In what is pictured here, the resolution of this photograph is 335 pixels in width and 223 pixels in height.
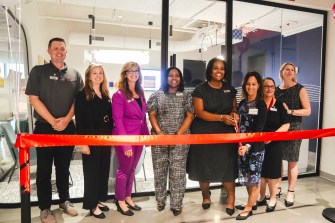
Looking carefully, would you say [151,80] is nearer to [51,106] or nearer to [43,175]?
[51,106]

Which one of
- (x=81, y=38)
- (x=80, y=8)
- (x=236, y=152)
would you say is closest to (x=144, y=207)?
(x=236, y=152)

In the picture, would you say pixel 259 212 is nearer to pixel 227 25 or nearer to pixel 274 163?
pixel 274 163

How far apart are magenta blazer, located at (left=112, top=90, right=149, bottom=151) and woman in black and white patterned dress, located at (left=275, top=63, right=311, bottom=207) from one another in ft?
5.48

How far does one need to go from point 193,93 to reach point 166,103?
297 millimetres

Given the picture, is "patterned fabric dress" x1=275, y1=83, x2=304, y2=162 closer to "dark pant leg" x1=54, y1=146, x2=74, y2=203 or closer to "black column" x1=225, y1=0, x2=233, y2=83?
"black column" x1=225, y1=0, x2=233, y2=83

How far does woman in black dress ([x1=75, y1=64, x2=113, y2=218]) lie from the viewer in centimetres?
254

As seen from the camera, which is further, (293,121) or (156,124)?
(293,121)

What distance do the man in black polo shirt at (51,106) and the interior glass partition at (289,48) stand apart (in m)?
2.47

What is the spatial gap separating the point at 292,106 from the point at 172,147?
1507mm

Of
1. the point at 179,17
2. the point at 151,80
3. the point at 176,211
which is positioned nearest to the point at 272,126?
the point at 176,211

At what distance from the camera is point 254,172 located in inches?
104

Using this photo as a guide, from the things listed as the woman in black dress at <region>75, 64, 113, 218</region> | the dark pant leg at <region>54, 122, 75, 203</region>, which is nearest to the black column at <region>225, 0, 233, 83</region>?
the woman in black dress at <region>75, 64, 113, 218</region>

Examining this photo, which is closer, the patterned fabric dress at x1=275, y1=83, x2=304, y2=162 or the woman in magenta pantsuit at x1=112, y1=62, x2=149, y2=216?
the woman in magenta pantsuit at x1=112, y1=62, x2=149, y2=216

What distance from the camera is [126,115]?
8.82 feet
